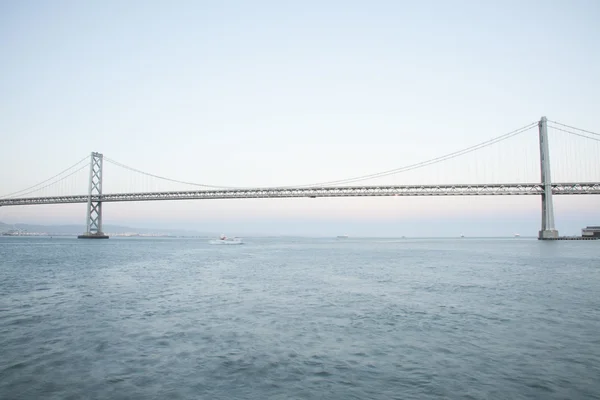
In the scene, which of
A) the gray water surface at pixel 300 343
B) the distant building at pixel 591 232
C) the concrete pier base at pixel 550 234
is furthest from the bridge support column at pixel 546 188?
the gray water surface at pixel 300 343

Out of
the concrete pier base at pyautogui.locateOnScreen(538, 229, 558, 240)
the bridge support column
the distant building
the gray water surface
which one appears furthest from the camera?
the distant building

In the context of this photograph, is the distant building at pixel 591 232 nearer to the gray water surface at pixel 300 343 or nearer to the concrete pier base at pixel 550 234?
the concrete pier base at pixel 550 234

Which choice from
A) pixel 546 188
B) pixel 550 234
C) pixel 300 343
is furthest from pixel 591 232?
pixel 300 343

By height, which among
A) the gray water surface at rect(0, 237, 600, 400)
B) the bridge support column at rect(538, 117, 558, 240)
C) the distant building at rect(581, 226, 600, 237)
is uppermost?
the bridge support column at rect(538, 117, 558, 240)

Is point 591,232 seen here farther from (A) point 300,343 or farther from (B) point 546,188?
(A) point 300,343

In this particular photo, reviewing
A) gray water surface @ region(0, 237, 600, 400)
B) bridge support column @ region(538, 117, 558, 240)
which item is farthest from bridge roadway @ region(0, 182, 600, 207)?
gray water surface @ region(0, 237, 600, 400)

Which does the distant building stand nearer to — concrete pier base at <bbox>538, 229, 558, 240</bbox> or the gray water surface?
concrete pier base at <bbox>538, 229, 558, 240</bbox>

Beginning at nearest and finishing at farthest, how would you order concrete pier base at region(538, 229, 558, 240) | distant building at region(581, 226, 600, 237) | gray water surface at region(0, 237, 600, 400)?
gray water surface at region(0, 237, 600, 400)
concrete pier base at region(538, 229, 558, 240)
distant building at region(581, 226, 600, 237)

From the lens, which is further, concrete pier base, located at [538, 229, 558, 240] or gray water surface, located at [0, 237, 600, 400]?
concrete pier base, located at [538, 229, 558, 240]
